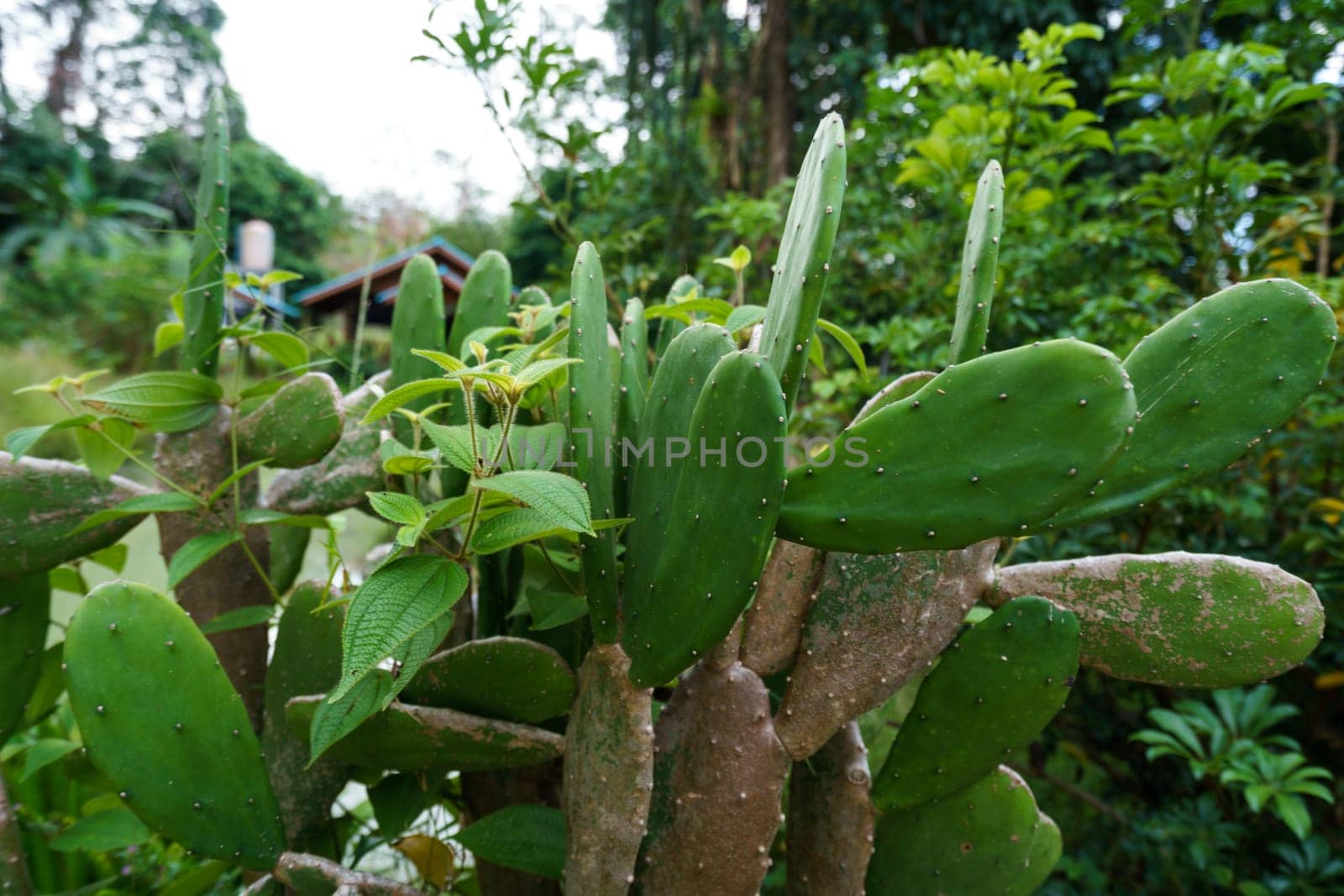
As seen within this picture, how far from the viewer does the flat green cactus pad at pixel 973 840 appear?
27.5 inches

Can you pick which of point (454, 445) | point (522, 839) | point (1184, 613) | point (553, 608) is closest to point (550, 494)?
point (454, 445)

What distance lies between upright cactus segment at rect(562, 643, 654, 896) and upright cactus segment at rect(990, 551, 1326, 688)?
289mm

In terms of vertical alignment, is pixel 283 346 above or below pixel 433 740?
above

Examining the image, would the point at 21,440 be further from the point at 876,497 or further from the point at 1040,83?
the point at 1040,83

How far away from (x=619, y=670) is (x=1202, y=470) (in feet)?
1.39

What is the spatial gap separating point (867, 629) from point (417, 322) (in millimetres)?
532

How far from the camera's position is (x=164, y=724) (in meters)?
0.63

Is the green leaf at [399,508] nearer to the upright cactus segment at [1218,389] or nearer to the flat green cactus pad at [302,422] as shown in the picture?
the flat green cactus pad at [302,422]

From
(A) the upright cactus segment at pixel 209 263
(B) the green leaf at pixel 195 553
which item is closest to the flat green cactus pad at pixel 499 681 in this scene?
(B) the green leaf at pixel 195 553

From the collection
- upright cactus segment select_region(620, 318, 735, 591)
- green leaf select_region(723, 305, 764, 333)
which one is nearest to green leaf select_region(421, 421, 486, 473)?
upright cactus segment select_region(620, 318, 735, 591)

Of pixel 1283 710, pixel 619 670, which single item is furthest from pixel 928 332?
pixel 619 670

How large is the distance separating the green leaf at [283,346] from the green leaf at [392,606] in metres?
0.40

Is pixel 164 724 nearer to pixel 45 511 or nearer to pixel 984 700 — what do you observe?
pixel 45 511

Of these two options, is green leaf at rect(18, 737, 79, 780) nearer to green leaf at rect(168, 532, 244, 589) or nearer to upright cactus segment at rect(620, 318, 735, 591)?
green leaf at rect(168, 532, 244, 589)
